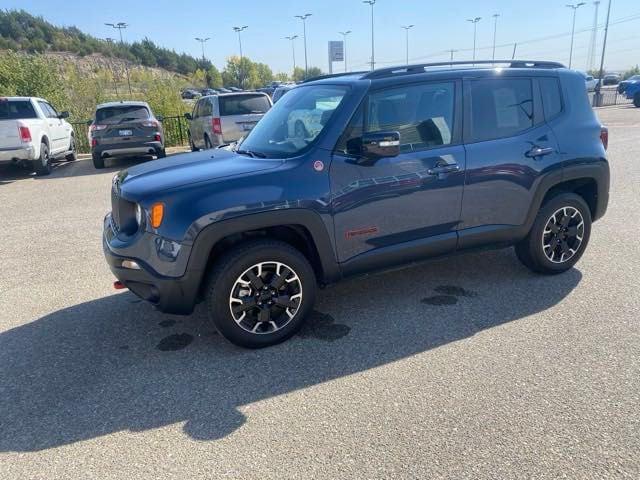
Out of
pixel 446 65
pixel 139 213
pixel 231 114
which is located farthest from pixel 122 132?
pixel 446 65

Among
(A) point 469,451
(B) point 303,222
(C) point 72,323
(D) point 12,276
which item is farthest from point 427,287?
(D) point 12,276

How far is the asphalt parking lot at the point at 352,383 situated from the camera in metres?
2.38

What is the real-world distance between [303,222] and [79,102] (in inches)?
950

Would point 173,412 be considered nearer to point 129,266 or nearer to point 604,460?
point 129,266

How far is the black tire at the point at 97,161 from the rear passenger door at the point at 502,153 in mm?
10667

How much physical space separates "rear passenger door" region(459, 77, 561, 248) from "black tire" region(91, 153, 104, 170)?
35.0ft

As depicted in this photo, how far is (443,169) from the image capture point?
377 cm

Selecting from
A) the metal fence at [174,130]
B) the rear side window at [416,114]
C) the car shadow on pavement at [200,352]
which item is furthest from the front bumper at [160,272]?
the metal fence at [174,130]

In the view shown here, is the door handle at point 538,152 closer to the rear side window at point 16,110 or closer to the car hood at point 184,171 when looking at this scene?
the car hood at point 184,171

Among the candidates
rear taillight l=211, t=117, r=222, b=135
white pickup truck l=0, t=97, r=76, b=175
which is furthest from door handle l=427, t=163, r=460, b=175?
white pickup truck l=0, t=97, r=76, b=175

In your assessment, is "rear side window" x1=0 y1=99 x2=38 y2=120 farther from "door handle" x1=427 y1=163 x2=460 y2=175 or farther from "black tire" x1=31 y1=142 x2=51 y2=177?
"door handle" x1=427 y1=163 x2=460 y2=175

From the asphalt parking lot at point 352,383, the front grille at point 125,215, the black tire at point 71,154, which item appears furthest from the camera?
the black tire at point 71,154

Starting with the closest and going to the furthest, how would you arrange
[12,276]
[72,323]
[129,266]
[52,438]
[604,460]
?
[604,460]
[52,438]
[129,266]
[72,323]
[12,276]

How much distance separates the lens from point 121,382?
3.09 m
